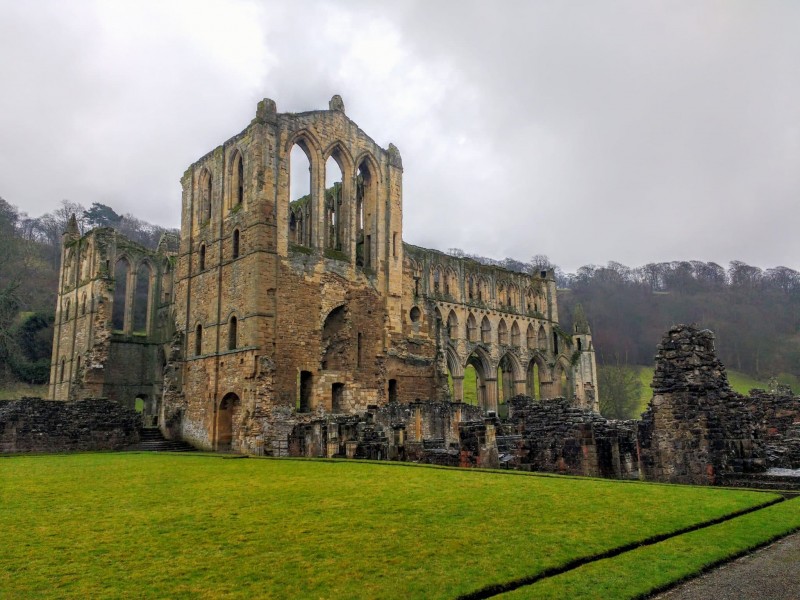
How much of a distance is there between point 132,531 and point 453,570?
372 cm

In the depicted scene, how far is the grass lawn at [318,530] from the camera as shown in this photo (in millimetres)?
5140

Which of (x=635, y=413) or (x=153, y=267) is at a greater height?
(x=153, y=267)

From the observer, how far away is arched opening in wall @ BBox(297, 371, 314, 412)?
23672mm

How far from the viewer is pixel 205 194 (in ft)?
89.8

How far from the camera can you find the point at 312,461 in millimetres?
16344

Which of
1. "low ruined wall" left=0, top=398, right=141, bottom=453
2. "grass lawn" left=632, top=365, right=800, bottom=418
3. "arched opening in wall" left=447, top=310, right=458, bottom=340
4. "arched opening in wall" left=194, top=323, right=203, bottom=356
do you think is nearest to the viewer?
"low ruined wall" left=0, top=398, right=141, bottom=453

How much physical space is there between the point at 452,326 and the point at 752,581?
3768 centimetres

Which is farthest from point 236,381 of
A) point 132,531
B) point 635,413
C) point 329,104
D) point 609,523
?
point 635,413

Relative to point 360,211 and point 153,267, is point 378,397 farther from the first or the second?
point 153,267

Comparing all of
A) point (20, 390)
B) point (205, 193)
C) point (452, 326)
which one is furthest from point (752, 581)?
point (20, 390)

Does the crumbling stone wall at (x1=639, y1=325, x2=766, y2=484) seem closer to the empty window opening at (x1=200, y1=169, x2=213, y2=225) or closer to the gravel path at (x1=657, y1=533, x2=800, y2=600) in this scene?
the gravel path at (x1=657, y1=533, x2=800, y2=600)

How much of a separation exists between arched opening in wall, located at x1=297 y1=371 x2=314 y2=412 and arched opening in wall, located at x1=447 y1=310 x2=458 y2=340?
1999cm

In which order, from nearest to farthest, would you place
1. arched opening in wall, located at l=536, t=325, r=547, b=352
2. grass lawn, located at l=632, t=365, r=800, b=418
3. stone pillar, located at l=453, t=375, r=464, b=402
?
1. stone pillar, located at l=453, t=375, r=464, b=402
2. arched opening in wall, located at l=536, t=325, r=547, b=352
3. grass lawn, located at l=632, t=365, r=800, b=418

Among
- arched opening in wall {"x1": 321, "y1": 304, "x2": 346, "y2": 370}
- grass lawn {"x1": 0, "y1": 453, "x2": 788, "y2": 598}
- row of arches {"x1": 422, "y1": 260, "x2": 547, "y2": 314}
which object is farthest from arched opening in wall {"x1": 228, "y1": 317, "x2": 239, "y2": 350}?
row of arches {"x1": 422, "y1": 260, "x2": 547, "y2": 314}
